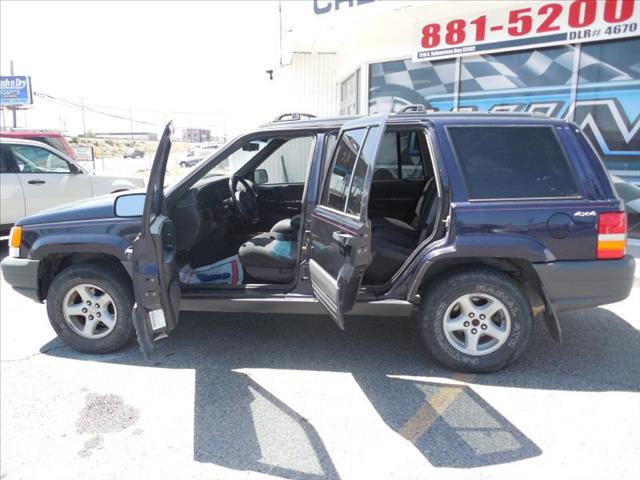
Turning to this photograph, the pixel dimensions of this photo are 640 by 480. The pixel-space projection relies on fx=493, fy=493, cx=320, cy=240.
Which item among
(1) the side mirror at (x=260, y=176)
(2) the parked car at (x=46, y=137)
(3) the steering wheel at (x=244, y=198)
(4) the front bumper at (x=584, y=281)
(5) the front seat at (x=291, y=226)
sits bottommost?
(4) the front bumper at (x=584, y=281)

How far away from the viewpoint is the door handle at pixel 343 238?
2906 mm

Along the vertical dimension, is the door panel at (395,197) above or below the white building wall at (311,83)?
below

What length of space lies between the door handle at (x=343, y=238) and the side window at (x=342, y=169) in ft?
0.74

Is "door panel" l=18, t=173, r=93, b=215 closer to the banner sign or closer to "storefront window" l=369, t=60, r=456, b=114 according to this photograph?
"storefront window" l=369, t=60, r=456, b=114

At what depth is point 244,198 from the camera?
4.66 meters

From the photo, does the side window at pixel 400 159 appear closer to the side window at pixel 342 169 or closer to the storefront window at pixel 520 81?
the side window at pixel 342 169

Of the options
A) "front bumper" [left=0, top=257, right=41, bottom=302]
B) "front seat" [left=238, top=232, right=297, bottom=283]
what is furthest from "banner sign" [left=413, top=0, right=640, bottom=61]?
"front bumper" [left=0, top=257, right=41, bottom=302]

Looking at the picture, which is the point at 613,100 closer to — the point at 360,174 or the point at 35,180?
the point at 360,174

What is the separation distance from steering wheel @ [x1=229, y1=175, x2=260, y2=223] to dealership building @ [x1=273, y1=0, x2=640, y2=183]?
248cm

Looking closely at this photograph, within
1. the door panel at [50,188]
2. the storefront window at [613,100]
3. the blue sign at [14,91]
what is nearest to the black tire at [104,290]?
the door panel at [50,188]

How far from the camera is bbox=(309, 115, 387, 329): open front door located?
2908 mm

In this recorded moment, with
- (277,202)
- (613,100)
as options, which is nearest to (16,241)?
(277,202)

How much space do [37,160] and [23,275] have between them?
4.93m

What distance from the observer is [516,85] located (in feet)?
28.5
